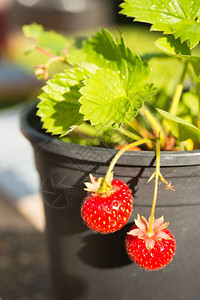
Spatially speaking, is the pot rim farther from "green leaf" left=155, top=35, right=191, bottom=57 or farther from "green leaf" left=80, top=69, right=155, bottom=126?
"green leaf" left=155, top=35, right=191, bottom=57

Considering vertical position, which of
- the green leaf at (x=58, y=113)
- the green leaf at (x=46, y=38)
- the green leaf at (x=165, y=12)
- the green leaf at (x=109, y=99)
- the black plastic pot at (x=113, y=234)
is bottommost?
the black plastic pot at (x=113, y=234)

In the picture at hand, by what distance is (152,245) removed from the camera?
2.51 feet

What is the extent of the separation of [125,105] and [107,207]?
0.64ft

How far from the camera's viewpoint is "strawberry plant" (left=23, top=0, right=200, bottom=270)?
0.77 meters

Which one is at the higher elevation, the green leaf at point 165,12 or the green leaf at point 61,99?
the green leaf at point 165,12

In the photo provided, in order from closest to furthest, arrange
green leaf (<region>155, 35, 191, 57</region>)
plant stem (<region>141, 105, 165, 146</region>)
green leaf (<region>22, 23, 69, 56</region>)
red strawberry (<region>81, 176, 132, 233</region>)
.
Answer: red strawberry (<region>81, 176, 132, 233</region>)
green leaf (<region>155, 35, 191, 57</region>)
plant stem (<region>141, 105, 165, 146</region>)
green leaf (<region>22, 23, 69, 56</region>)

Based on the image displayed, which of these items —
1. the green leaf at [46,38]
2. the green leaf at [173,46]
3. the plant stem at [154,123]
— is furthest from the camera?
the green leaf at [46,38]

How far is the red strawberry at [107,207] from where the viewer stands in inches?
29.5

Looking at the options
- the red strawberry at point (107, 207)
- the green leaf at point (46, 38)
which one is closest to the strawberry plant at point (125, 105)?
the red strawberry at point (107, 207)

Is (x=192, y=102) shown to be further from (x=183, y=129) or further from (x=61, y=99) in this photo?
(x=61, y=99)

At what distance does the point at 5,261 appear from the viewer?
1.68 meters

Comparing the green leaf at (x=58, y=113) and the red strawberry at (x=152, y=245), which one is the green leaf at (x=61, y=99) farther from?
the red strawberry at (x=152, y=245)

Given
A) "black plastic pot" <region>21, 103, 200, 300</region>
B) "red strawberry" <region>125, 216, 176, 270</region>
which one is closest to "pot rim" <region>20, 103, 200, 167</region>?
"black plastic pot" <region>21, 103, 200, 300</region>

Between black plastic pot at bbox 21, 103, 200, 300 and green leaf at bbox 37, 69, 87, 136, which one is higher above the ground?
green leaf at bbox 37, 69, 87, 136
